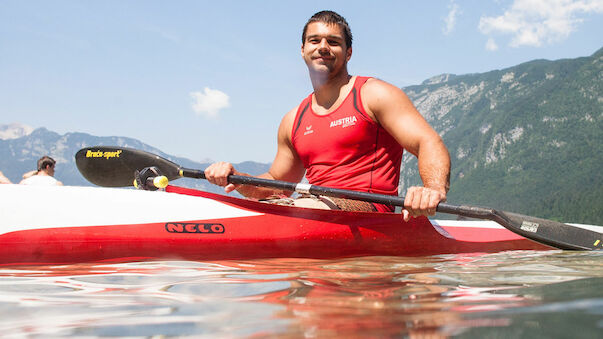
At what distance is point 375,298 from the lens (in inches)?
72.1

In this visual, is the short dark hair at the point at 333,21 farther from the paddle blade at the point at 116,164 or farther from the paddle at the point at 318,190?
the paddle blade at the point at 116,164

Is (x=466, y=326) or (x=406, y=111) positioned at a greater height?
(x=406, y=111)

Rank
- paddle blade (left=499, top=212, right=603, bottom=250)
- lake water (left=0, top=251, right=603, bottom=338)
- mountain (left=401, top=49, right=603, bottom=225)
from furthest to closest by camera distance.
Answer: mountain (left=401, top=49, right=603, bottom=225) < paddle blade (left=499, top=212, right=603, bottom=250) < lake water (left=0, top=251, right=603, bottom=338)

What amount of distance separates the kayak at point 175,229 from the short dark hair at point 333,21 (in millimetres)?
2130

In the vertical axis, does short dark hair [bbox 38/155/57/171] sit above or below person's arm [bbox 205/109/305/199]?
above

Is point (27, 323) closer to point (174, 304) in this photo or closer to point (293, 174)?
point (174, 304)

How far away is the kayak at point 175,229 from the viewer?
3426 mm

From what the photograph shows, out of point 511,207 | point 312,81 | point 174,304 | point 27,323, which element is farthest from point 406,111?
point 511,207

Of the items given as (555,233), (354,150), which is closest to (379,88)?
(354,150)

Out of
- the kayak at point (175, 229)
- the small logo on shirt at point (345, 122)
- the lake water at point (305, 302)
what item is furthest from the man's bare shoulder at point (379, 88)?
the lake water at point (305, 302)

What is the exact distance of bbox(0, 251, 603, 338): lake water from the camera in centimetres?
128

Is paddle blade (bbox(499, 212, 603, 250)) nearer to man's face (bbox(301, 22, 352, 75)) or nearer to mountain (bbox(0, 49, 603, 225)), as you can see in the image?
man's face (bbox(301, 22, 352, 75))

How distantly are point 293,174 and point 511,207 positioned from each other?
500 feet

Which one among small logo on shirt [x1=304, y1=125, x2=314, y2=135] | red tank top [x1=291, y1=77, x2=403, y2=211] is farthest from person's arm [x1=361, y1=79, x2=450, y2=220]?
small logo on shirt [x1=304, y1=125, x2=314, y2=135]
